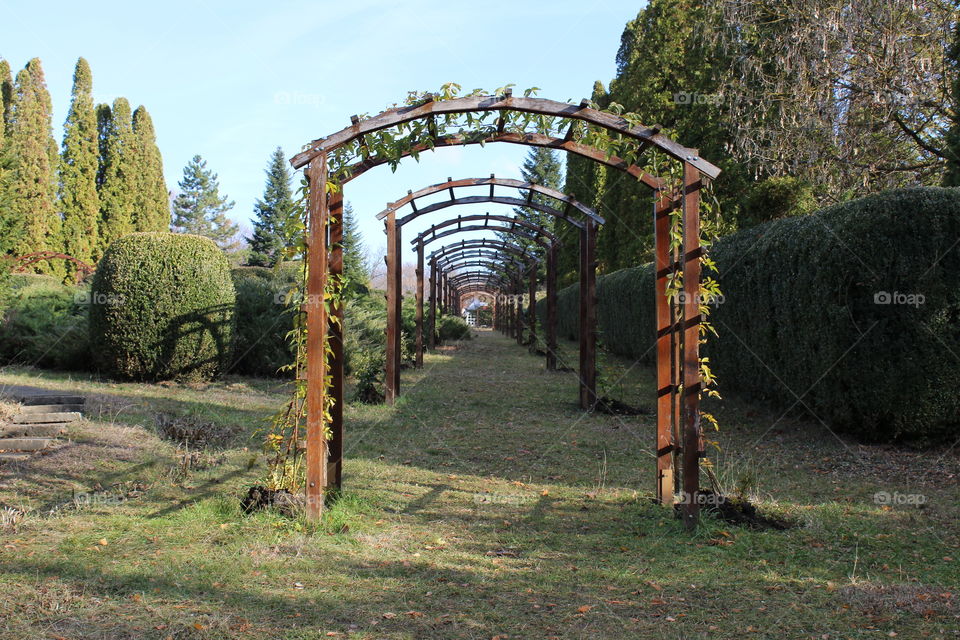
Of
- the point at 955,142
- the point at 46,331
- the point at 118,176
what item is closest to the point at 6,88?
the point at 118,176

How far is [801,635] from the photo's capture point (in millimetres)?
2994

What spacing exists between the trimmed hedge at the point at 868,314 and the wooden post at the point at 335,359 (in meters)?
2.86

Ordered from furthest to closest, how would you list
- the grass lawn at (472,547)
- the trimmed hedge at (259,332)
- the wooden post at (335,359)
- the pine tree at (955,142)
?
1. the trimmed hedge at (259,332)
2. the pine tree at (955,142)
3. the wooden post at (335,359)
4. the grass lawn at (472,547)

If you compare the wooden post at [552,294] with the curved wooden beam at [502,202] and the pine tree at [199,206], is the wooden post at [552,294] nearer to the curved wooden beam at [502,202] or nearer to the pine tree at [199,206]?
the curved wooden beam at [502,202]

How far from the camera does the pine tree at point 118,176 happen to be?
31.4 metres

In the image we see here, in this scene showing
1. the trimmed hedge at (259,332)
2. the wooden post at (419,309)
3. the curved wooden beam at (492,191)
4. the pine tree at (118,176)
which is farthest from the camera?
the pine tree at (118,176)

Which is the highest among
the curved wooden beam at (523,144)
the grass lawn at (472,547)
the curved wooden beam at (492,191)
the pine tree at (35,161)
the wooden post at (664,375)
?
the pine tree at (35,161)

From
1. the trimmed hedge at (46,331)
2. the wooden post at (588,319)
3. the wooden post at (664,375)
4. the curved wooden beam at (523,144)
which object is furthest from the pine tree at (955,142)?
the trimmed hedge at (46,331)

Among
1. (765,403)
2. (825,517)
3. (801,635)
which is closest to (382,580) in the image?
(801,635)

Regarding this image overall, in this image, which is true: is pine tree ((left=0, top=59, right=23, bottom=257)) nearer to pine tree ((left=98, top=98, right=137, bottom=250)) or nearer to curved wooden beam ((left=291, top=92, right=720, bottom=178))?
curved wooden beam ((left=291, top=92, right=720, bottom=178))

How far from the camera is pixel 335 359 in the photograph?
506 cm

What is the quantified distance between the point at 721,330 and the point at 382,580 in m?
7.36

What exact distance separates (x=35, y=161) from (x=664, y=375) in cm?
2934

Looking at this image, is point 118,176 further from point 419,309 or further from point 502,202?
point 502,202
